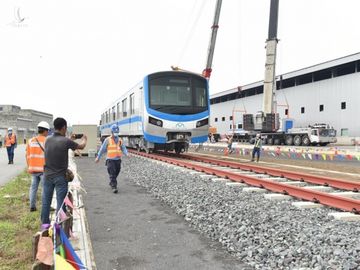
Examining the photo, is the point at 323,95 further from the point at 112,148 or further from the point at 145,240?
the point at 145,240

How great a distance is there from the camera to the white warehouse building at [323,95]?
35875mm

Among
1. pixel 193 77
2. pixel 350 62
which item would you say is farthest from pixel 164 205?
pixel 350 62

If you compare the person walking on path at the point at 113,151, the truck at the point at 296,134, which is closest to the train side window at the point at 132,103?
the person walking on path at the point at 113,151

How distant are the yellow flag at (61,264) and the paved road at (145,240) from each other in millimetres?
1321

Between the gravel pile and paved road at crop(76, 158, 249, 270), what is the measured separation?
0.79ft

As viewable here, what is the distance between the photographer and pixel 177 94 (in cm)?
1670

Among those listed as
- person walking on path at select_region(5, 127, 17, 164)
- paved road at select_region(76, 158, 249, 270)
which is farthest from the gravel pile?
person walking on path at select_region(5, 127, 17, 164)

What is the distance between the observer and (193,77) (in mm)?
16906

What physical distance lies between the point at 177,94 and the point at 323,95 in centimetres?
2784

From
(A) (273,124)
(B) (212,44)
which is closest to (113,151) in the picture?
(A) (273,124)

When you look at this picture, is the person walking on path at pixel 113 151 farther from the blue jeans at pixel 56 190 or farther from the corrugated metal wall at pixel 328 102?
the corrugated metal wall at pixel 328 102

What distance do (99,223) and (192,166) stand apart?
719cm

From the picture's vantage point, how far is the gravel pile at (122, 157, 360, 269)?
13.4ft

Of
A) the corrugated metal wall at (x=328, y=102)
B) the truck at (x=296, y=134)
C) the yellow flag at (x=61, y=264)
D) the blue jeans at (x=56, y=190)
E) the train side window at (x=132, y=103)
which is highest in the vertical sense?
the corrugated metal wall at (x=328, y=102)
